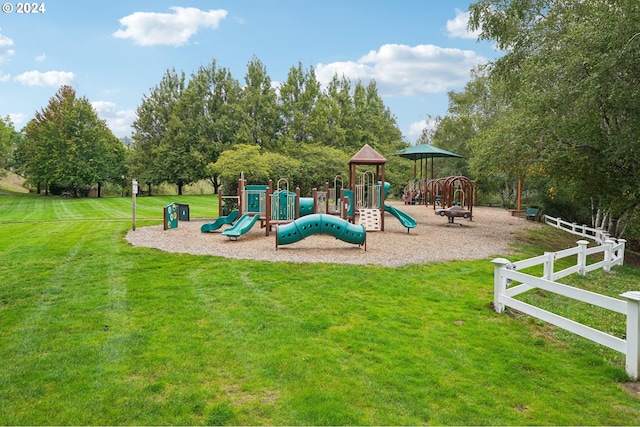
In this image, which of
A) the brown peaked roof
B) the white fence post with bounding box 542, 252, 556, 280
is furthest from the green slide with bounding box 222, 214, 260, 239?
the white fence post with bounding box 542, 252, 556, 280

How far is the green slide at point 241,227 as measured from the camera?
1312cm

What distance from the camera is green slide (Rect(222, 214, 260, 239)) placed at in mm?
13125

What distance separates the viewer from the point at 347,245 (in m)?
12.8

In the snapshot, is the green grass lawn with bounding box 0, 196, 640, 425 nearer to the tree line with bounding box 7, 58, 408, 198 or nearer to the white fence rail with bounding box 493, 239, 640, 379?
the white fence rail with bounding box 493, 239, 640, 379

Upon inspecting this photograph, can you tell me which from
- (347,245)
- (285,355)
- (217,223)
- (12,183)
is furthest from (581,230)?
(12,183)

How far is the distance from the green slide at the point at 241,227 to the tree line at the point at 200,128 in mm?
23082

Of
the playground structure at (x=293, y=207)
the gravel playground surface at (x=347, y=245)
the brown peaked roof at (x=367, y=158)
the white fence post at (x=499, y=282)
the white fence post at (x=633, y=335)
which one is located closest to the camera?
the white fence post at (x=633, y=335)

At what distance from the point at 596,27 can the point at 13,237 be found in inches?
755

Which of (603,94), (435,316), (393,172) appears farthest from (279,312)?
(393,172)

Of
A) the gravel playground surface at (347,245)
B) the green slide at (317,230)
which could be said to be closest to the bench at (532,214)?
the gravel playground surface at (347,245)

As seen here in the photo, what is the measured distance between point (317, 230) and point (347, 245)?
136 centimetres

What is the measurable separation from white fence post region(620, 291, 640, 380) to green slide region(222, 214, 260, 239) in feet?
34.0

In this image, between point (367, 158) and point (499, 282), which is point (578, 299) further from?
point (367, 158)

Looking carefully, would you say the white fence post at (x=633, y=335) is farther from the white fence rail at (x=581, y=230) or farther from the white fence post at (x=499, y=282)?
the white fence rail at (x=581, y=230)
